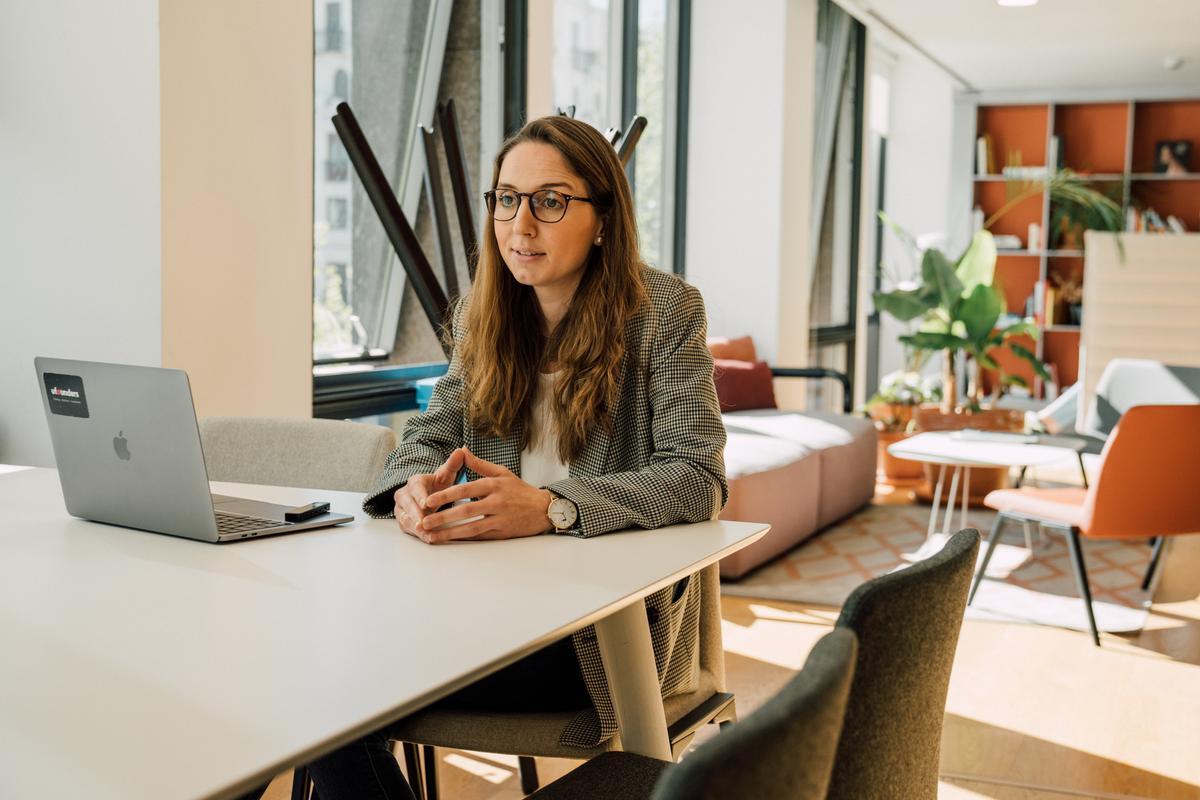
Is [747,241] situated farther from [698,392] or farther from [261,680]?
[261,680]

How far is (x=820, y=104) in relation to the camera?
752 cm

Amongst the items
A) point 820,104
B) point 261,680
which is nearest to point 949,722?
point 261,680

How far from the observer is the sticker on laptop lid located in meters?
1.52

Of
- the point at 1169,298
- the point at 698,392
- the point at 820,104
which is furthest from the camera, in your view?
the point at 1169,298

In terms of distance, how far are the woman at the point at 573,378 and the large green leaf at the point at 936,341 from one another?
4.43 meters

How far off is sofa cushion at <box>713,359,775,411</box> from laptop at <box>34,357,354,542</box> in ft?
13.8

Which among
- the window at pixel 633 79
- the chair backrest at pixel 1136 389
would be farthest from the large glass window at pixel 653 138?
the chair backrest at pixel 1136 389

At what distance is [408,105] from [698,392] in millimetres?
2856

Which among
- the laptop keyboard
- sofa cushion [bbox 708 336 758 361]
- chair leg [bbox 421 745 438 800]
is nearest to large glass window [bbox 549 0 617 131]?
sofa cushion [bbox 708 336 758 361]

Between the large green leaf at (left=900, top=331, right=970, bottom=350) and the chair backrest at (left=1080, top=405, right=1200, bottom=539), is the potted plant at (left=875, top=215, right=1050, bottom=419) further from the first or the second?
the chair backrest at (left=1080, top=405, right=1200, bottom=539)

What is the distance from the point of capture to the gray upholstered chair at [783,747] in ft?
1.85

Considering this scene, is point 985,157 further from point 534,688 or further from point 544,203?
Result: point 534,688

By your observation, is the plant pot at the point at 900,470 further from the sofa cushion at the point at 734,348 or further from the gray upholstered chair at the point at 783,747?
the gray upholstered chair at the point at 783,747

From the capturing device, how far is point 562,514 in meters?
1.57
